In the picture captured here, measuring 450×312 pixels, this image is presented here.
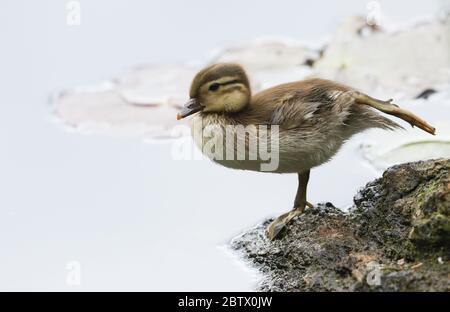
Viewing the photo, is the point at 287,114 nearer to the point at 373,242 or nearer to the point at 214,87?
the point at 214,87

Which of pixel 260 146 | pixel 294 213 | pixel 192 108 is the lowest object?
pixel 294 213

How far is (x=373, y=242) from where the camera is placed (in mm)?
5352

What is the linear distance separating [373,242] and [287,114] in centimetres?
88

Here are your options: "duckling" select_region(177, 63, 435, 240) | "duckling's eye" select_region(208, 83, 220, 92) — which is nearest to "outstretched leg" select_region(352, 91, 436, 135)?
"duckling" select_region(177, 63, 435, 240)

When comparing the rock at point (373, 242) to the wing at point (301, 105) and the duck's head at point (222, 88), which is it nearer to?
the wing at point (301, 105)

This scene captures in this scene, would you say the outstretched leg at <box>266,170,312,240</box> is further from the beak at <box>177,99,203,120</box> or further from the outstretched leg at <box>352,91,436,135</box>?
the beak at <box>177,99,203,120</box>

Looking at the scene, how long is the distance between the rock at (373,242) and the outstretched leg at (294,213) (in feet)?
0.16

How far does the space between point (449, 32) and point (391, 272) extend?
14.4 feet

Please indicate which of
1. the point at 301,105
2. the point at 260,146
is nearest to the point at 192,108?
the point at 260,146

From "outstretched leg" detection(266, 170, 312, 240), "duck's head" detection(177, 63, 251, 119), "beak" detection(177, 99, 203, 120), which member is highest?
"duck's head" detection(177, 63, 251, 119)

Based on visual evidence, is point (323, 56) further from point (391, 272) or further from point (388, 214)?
point (391, 272)

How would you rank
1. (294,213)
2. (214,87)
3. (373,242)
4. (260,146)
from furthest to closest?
(294,213) < (214,87) < (260,146) < (373,242)

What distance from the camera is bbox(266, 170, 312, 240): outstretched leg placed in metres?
5.79

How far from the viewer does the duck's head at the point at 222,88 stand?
570 cm
